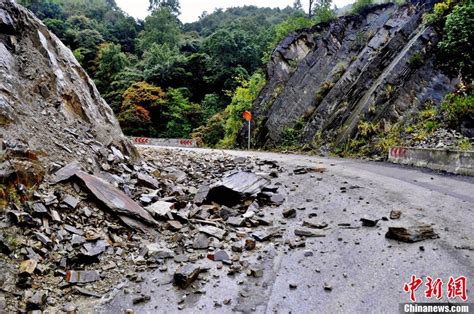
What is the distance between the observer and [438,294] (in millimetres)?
2529

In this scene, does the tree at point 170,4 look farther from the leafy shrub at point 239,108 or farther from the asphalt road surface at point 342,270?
the asphalt road surface at point 342,270

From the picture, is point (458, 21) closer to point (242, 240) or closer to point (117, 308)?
point (242, 240)

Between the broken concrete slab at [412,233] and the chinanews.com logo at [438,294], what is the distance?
74 centimetres

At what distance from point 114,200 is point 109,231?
599 mm

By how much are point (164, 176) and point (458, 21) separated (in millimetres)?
11297

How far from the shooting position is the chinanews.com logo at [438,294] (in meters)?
2.38

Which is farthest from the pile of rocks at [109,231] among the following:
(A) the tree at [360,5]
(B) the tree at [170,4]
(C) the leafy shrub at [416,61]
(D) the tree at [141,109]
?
(B) the tree at [170,4]

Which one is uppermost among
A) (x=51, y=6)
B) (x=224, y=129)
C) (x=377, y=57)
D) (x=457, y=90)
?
(x=51, y=6)

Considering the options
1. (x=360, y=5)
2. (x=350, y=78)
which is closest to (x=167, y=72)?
(x=360, y=5)

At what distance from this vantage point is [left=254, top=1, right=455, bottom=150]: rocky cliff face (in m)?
12.0

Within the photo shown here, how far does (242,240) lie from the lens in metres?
4.14

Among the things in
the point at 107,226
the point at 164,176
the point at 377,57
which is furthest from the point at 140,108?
the point at 107,226

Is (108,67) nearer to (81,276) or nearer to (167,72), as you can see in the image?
(167,72)

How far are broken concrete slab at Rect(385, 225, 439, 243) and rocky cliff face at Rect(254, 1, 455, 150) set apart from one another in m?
9.03
